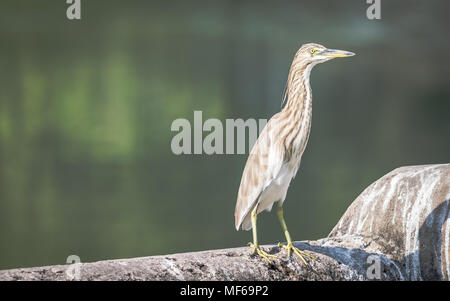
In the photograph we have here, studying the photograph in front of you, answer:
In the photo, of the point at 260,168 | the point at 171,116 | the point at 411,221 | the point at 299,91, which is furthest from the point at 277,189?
the point at 171,116

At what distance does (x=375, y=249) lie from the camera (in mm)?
3293

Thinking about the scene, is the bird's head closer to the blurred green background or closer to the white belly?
the white belly

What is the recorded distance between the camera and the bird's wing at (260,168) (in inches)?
127

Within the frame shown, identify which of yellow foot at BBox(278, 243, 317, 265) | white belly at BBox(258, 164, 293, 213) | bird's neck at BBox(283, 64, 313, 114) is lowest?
yellow foot at BBox(278, 243, 317, 265)

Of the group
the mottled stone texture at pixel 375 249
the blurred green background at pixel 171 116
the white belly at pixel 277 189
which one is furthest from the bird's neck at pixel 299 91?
the blurred green background at pixel 171 116

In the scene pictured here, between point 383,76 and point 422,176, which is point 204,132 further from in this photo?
point 422,176

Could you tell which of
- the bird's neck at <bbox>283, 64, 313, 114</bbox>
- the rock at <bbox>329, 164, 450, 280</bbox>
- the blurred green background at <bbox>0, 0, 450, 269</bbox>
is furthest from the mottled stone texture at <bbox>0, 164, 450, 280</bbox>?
the blurred green background at <bbox>0, 0, 450, 269</bbox>

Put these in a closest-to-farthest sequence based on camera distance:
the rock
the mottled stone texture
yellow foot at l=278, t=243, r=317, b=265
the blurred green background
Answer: the mottled stone texture → yellow foot at l=278, t=243, r=317, b=265 → the rock → the blurred green background

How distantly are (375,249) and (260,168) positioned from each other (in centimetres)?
78

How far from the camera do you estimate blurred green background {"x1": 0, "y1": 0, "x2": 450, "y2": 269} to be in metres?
8.08

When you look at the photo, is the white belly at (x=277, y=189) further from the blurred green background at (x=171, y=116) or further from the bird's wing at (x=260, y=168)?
the blurred green background at (x=171, y=116)

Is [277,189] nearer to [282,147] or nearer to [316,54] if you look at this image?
[282,147]
